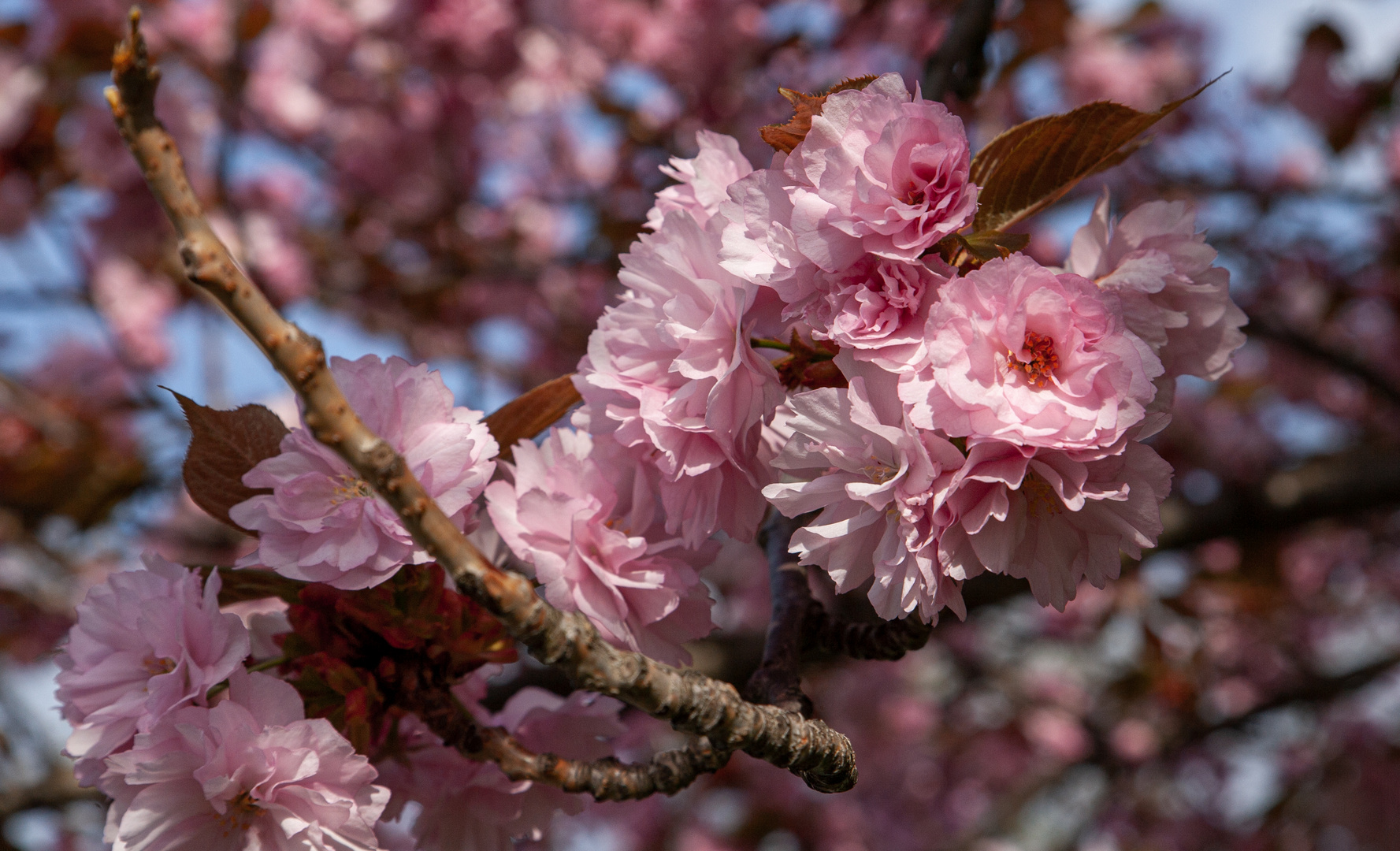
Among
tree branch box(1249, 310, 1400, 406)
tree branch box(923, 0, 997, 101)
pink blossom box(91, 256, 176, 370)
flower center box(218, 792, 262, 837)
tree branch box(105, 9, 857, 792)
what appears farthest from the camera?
pink blossom box(91, 256, 176, 370)

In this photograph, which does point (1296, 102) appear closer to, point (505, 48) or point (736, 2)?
point (736, 2)

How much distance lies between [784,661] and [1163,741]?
373 cm

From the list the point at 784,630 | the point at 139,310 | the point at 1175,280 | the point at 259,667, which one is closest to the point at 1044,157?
the point at 1175,280

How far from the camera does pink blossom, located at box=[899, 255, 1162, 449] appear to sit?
2.33 feet

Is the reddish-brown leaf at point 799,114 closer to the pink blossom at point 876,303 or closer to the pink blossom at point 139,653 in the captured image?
the pink blossom at point 876,303

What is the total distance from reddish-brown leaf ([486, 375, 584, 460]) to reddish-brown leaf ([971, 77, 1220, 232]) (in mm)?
440

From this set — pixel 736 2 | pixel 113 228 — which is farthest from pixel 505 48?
pixel 113 228

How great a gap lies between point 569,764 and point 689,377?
0.37 m

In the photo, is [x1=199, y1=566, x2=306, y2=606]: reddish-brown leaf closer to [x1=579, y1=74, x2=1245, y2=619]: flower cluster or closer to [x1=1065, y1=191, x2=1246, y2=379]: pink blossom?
[x1=579, y1=74, x2=1245, y2=619]: flower cluster

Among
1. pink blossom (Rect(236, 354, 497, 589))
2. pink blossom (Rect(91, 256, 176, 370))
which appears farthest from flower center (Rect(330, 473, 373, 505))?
pink blossom (Rect(91, 256, 176, 370))

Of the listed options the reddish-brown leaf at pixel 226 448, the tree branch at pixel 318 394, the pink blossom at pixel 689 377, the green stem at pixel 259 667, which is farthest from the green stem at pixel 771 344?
the green stem at pixel 259 667

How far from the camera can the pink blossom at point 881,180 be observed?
0.73 metres

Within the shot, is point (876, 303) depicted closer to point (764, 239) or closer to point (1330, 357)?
point (764, 239)

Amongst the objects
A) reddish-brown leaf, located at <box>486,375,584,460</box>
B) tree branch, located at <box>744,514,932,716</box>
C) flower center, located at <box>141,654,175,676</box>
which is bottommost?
tree branch, located at <box>744,514,932,716</box>
